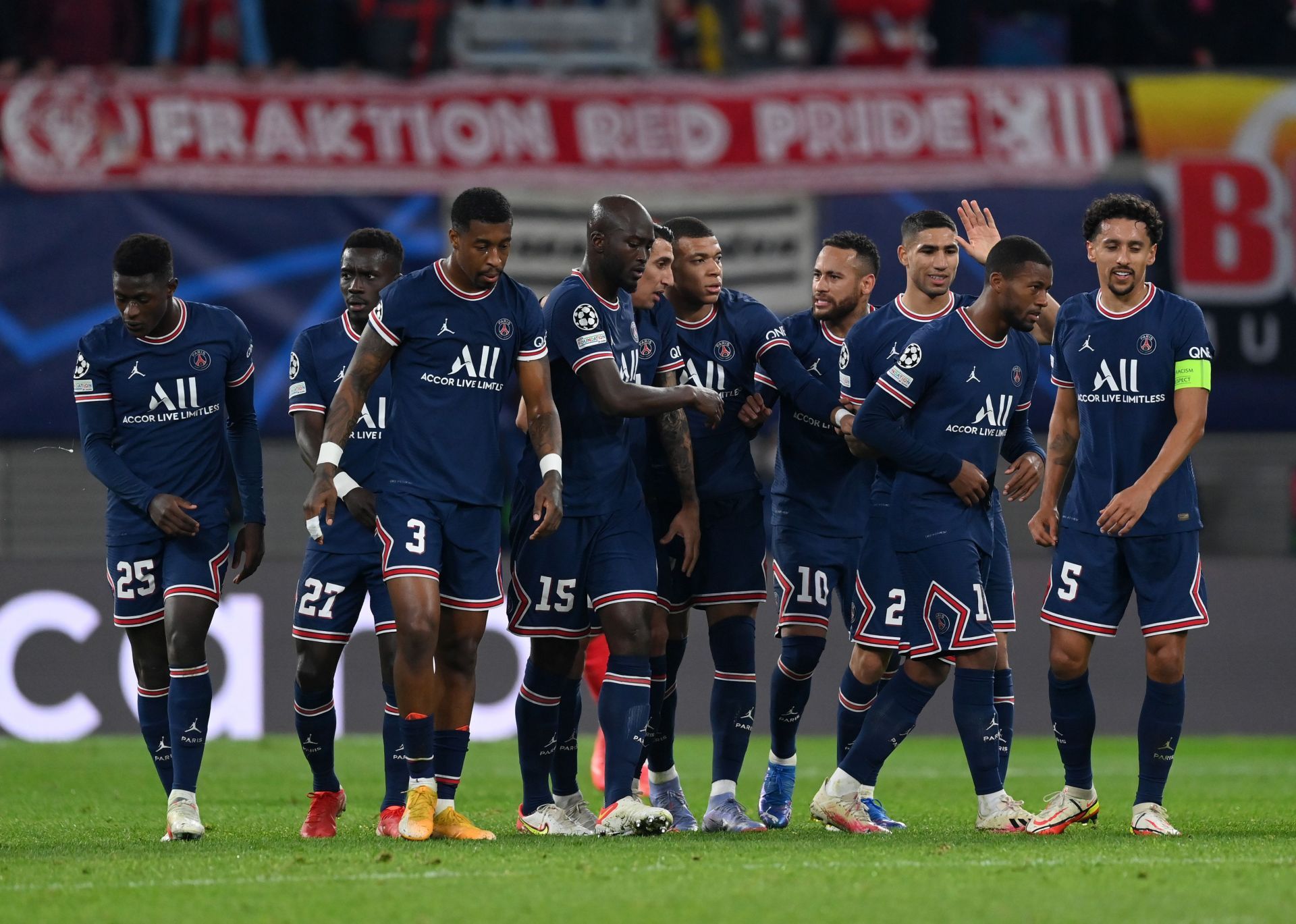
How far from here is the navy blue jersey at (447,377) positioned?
7.18 m

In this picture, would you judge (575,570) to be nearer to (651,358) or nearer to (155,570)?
(651,358)

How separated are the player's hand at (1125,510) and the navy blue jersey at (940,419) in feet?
1.67

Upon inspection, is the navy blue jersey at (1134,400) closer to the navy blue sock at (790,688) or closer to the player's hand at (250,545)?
the navy blue sock at (790,688)

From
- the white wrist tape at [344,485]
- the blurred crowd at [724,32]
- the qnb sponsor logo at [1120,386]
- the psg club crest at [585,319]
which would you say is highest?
the blurred crowd at [724,32]

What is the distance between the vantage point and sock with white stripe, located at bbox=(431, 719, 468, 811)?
722 centimetres

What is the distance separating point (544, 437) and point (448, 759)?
1313 millimetres

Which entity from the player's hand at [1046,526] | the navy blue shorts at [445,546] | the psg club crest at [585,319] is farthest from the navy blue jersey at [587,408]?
the player's hand at [1046,526]

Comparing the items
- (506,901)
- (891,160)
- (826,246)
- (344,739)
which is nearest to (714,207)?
(891,160)

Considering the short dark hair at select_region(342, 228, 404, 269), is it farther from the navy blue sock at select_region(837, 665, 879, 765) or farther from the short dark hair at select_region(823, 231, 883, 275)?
the navy blue sock at select_region(837, 665, 879, 765)

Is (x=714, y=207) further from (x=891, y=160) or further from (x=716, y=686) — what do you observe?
(x=716, y=686)

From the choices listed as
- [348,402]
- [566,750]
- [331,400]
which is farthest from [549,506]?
[331,400]

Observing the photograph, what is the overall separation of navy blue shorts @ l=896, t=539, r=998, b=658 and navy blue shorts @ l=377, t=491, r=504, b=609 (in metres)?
1.67

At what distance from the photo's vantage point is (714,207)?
1501 cm

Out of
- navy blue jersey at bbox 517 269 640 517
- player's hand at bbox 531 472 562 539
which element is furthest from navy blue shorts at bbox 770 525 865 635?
player's hand at bbox 531 472 562 539
